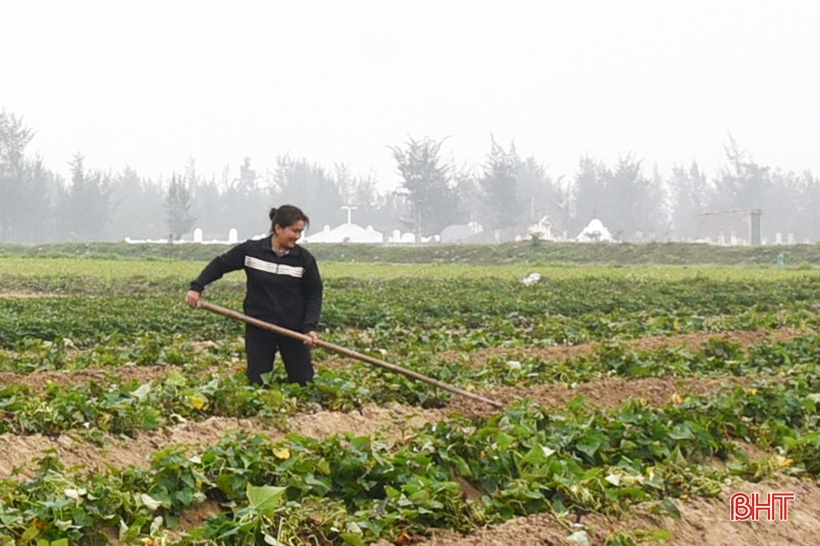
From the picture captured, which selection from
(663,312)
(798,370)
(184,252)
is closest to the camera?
(798,370)

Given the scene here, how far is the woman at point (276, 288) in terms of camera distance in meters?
8.84

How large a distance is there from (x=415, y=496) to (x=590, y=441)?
1.69m

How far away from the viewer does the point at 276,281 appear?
29.3ft

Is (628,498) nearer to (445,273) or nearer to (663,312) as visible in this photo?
(663,312)

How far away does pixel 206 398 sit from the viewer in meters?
8.49

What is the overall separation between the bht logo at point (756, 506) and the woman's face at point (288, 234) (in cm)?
373

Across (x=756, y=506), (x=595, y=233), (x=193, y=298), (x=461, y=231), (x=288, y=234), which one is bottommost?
(x=461, y=231)

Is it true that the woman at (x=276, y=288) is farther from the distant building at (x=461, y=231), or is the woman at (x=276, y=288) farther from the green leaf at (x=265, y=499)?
the distant building at (x=461, y=231)

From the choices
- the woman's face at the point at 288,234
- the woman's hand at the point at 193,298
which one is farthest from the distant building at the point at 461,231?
the woman's hand at the point at 193,298

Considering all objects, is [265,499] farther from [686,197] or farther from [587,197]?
[686,197]

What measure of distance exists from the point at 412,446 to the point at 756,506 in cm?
196

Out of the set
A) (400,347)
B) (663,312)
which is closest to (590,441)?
(400,347)

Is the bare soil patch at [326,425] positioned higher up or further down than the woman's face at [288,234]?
further down

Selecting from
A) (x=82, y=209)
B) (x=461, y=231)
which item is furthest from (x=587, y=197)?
(x=82, y=209)
